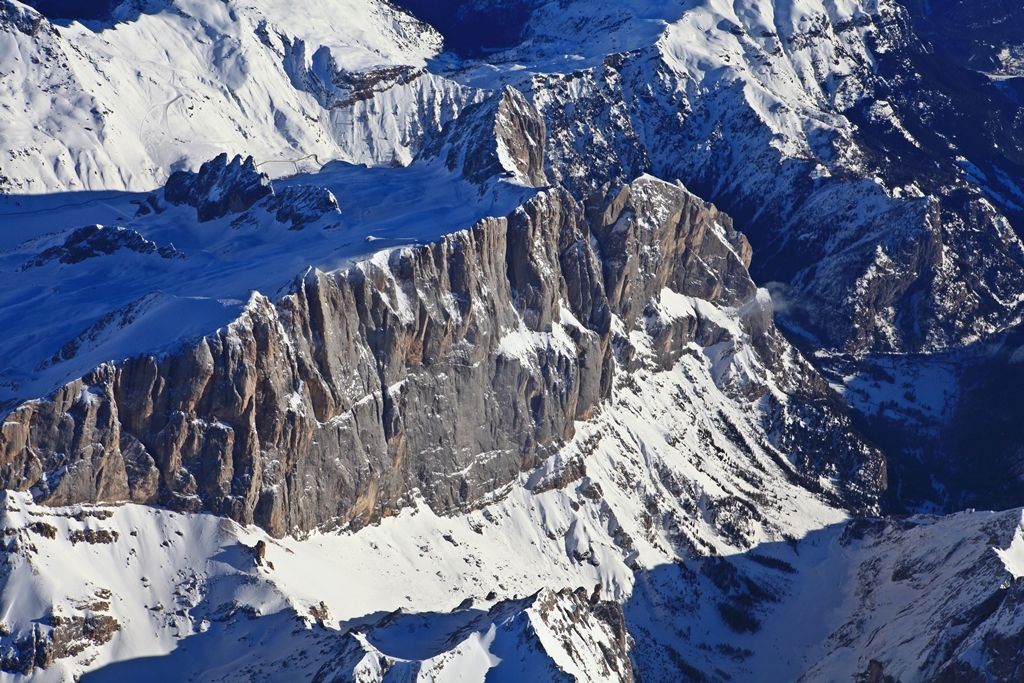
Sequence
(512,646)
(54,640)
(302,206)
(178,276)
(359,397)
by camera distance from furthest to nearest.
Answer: (302,206)
(178,276)
(359,397)
(512,646)
(54,640)

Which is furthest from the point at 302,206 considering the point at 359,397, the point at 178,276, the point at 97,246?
the point at 359,397

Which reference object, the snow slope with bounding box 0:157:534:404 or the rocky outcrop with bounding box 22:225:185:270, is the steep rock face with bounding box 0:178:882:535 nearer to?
the snow slope with bounding box 0:157:534:404

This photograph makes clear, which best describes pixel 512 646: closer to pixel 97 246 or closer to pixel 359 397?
pixel 359 397

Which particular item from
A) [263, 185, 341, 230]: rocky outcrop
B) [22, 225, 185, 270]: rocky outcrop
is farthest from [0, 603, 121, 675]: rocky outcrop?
[263, 185, 341, 230]: rocky outcrop

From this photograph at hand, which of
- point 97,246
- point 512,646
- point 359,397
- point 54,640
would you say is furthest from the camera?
point 97,246

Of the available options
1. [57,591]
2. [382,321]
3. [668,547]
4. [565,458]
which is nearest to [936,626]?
[668,547]

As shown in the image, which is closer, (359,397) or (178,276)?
Answer: (359,397)

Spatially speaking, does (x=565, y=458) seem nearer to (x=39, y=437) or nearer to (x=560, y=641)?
(x=560, y=641)

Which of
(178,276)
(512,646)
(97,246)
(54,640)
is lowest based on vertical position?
(512,646)
